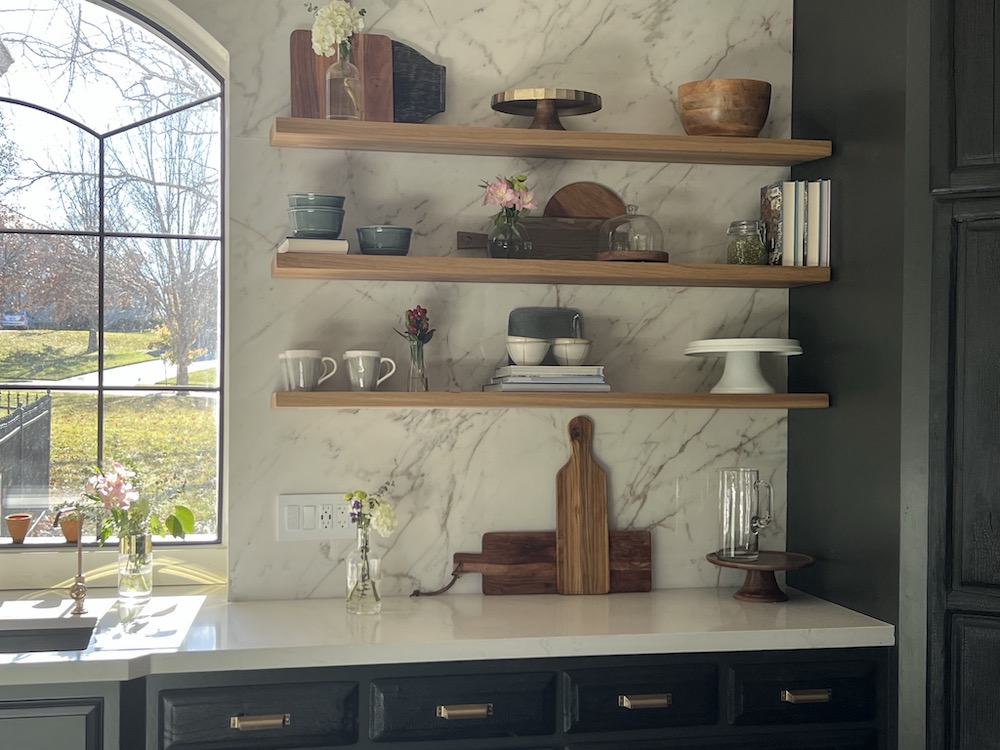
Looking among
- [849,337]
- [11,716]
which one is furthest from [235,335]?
[849,337]

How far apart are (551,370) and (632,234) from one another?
1.31 feet

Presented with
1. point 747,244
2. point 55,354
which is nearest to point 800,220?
point 747,244

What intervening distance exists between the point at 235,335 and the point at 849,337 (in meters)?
1.52

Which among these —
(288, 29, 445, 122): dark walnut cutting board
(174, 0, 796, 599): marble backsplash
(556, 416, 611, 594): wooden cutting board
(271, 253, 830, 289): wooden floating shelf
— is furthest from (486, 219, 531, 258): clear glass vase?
(556, 416, 611, 594): wooden cutting board

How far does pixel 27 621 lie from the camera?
2516mm

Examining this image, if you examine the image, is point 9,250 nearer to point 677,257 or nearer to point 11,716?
point 11,716

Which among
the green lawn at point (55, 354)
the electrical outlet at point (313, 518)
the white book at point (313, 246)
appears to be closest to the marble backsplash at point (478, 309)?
the electrical outlet at point (313, 518)

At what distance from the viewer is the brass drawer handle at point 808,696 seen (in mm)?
2402

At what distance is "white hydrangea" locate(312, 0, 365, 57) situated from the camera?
2.48 m

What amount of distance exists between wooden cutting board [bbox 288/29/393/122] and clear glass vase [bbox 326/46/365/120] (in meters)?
0.10

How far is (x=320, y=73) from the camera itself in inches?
105

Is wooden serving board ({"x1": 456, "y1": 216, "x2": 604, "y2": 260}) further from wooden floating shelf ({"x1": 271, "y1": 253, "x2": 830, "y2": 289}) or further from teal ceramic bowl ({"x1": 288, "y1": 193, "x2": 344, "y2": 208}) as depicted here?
teal ceramic bowl ({"x1": 288, "y1": 193, "x2": 344, "y2": 208})

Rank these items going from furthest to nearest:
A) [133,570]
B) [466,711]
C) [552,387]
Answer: [552,387] < [133,570] < [466,711]

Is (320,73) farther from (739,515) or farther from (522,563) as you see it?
(739,515)
